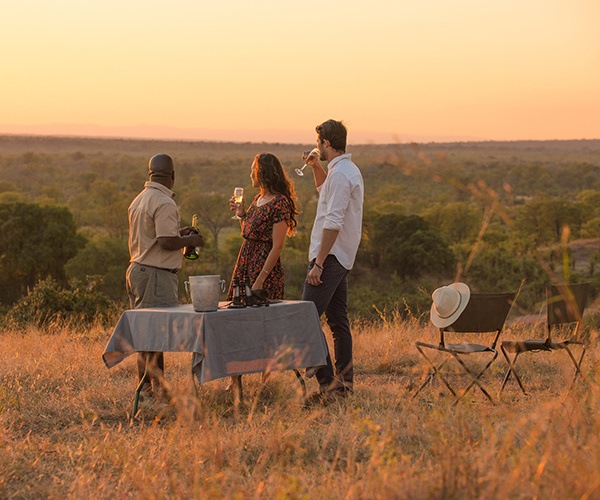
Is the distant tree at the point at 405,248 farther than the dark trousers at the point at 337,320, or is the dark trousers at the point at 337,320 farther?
the distant tree at the point at 405,248

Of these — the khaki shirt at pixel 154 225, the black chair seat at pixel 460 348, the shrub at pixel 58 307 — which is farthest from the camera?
the shrub at pixel 58 307

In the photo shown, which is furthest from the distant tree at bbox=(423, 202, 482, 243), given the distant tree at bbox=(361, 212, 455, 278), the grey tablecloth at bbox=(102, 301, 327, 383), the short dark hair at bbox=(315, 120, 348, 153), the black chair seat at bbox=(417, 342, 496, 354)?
the grey tablecloth at bbox=(102, 301, 327, 383)

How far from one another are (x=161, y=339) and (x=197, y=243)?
0.73m

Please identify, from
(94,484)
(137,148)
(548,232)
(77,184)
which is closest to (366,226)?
(548,232)

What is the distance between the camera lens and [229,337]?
5250 mm

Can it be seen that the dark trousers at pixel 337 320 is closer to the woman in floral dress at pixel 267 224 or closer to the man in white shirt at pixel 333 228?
the man in white shirt at pixel 333 228

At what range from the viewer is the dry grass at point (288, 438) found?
11.2ft

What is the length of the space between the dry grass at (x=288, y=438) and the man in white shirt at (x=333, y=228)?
66cm

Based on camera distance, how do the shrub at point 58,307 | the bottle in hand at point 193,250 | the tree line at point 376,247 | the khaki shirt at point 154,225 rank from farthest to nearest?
the tree line at point 376,247, the shrub at point 58,307, the bottle in hand at point 193,250, the khaki shirt at point 154,225

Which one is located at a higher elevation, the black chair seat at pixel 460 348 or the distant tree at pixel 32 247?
the black chair seat at pixel 460 348

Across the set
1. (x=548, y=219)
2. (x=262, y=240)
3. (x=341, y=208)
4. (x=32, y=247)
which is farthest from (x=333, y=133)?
(x=548, y=219)

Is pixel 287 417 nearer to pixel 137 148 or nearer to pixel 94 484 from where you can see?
pixel 94 484

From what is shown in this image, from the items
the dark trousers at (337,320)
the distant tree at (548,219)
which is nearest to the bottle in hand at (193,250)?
the dark trousers at (337,320)

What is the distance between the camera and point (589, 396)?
509cm
